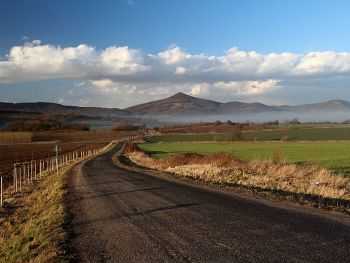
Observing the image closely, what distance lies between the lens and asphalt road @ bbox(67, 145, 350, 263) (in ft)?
27.1

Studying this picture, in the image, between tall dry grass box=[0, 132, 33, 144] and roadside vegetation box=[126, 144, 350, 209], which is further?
tall dry grass box=[0, 132, 33, 144]

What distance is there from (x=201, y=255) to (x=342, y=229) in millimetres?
3716

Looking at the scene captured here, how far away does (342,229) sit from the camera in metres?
10.0

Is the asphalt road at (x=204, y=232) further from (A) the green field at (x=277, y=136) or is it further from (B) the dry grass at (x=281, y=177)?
(A) the green field at (x=277, y=136)

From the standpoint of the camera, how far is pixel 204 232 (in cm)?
1034

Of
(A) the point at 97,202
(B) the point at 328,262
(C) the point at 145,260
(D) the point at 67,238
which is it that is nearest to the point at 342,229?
(B) the point at 328,262

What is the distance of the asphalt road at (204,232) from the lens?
8.26 meters

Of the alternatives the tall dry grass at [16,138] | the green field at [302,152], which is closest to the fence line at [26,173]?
the green field at [302,152]

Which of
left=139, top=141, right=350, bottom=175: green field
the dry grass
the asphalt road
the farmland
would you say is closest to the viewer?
the asphalt road

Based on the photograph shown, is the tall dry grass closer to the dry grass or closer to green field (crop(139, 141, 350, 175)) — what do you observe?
green field (crop(139, 141, 350, 175))

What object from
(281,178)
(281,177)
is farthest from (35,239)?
(281,177)

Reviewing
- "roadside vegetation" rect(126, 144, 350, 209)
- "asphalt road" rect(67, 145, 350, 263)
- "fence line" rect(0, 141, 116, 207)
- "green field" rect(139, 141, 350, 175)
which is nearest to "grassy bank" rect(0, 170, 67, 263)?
"asphalt road" rect(67, 145, 350, 263)

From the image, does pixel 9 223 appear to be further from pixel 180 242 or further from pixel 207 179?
pixel 207 179

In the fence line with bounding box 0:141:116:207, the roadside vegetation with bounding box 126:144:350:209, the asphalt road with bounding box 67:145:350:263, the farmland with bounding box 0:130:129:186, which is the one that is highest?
the asphalt road with bounding box 67:145:350:263
